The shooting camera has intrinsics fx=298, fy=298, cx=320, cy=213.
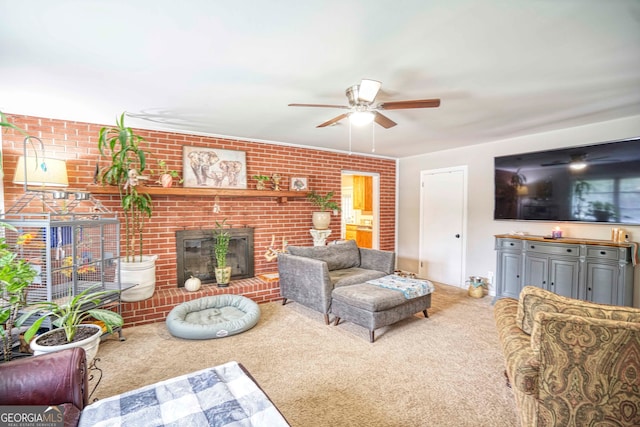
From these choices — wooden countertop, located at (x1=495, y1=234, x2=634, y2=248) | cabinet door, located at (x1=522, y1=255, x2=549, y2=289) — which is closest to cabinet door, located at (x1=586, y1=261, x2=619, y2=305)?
wooden countertop, located at (x1=495, y1=234, x2=634, y2=248)

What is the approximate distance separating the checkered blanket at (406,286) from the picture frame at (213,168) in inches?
91.5

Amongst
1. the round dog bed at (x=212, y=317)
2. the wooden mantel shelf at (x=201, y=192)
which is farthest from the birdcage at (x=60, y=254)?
the round dog bed at (x=212, y=317)

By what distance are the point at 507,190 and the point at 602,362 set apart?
3446 mm

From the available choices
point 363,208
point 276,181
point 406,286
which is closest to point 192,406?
point 406,286

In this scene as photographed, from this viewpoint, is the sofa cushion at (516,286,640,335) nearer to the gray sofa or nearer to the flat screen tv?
the gray sofa

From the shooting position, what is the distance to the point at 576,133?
11.9ft

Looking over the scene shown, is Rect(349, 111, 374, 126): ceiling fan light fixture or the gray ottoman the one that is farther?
the gray ottoman

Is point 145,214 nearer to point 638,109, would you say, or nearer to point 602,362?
point 602,362

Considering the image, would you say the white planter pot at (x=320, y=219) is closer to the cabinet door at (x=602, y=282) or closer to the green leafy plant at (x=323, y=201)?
the green leafy plant at (x=323, y=201)

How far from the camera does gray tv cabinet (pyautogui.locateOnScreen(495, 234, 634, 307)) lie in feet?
10.2

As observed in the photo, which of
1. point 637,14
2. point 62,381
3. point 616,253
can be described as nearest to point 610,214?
point 616,253

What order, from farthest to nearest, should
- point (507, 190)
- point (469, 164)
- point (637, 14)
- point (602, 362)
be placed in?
point (469, 164) → point (507, 190) → point (637, 14) → point (602, 362)

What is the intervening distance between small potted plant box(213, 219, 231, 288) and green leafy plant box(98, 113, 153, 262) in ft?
2.82

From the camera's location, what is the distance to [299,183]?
4.80m
